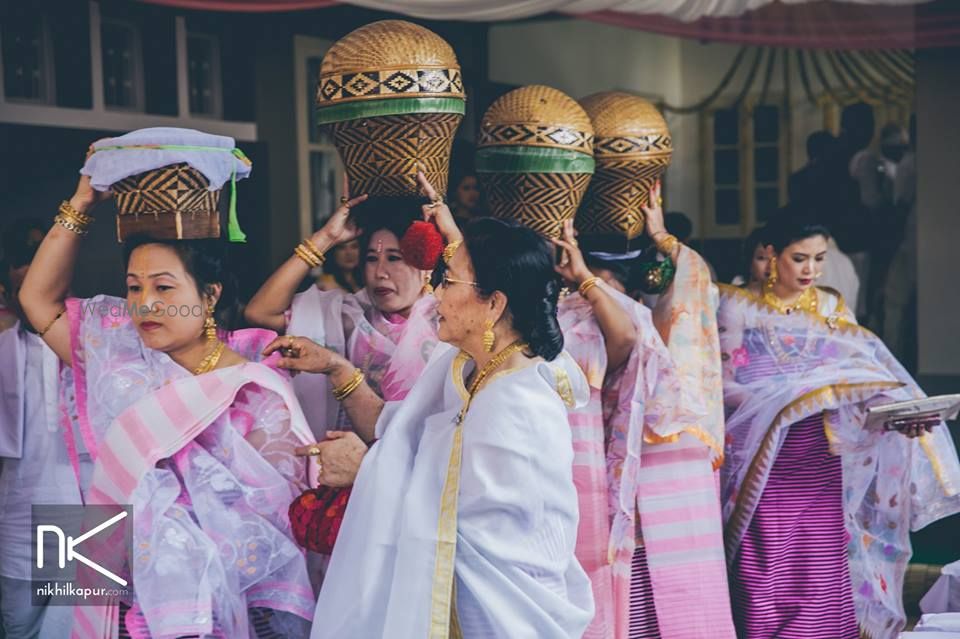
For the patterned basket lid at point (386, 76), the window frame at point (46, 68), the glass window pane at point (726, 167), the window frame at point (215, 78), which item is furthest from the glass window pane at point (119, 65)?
the glass window pane at point (726, 167)

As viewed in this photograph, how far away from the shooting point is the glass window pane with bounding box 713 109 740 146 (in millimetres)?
11766

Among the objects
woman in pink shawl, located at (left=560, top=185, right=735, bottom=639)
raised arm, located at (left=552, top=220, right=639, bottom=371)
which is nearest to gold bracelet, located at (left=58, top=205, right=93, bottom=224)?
raised arm, located at (left=552, top=220, right=639, bottom=371)

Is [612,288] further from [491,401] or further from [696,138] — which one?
[696,138]

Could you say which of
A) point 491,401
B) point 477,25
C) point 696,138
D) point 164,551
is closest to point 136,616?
point 164,551

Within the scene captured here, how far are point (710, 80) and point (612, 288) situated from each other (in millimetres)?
8506

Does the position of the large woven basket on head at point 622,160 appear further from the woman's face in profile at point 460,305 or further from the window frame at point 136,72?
the window frame at point 136,72

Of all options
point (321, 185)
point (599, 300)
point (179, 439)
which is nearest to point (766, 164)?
point (321, 185)

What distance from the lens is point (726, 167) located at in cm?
1181

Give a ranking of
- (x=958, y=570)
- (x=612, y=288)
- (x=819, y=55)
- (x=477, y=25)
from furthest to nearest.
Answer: (x=819, y=55) → (x=477, y=25) → (x=958, y=570) → (x=612, y=288)

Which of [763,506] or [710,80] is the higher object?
[710,80]

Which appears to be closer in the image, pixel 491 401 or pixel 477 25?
pixel 491 401

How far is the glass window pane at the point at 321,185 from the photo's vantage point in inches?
316

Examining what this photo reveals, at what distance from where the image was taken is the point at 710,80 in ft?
39.2

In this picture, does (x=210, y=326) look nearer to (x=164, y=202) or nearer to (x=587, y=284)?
(x=164, y=202)
